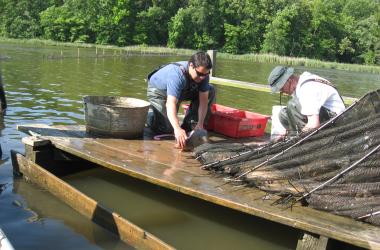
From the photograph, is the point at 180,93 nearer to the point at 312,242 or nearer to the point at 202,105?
the point at 202,105

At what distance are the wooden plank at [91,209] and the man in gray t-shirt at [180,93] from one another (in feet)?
4.96

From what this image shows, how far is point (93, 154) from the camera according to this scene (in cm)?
600

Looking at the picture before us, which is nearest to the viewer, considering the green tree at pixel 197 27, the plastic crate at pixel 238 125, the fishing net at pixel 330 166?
the fishing net at pixel 330 166

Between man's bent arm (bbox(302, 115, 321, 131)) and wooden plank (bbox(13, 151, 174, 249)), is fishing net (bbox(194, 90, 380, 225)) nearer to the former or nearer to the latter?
man's bent arm (bbox(302, 115, 321, 131))

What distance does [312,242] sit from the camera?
417 cm

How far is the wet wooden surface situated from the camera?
405 centimetres

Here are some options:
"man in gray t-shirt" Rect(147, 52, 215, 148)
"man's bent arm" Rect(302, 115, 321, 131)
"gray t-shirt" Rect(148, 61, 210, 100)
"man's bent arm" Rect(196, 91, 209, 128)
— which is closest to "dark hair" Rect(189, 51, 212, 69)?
"man in gray t-shirt" Rect(147, 52, 215, 148)

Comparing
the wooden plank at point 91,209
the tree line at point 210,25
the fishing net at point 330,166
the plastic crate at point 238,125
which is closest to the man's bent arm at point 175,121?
the fishing net at point 330,166

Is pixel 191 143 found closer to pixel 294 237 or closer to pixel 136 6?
pixel 294 237

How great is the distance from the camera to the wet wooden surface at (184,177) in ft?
13.3

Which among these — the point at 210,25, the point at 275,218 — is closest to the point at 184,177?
the point at 275,218

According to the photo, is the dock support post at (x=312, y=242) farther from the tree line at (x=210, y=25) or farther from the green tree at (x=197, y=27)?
the green tree at (x=197, y=27)

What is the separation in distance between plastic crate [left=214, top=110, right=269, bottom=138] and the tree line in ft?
217

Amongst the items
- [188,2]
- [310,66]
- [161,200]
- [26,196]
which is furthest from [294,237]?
[188,2]
